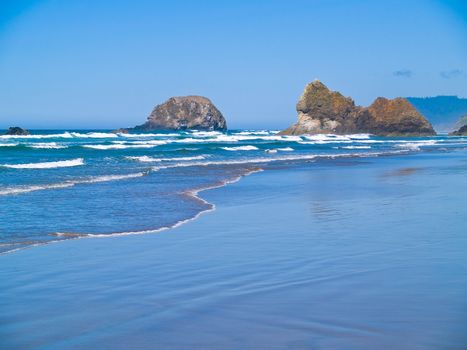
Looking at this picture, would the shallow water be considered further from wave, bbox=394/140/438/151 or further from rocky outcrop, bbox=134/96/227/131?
rocky outcrop, bbox=134/96/227/131

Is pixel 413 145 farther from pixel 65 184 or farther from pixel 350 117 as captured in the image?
pixel 65 184

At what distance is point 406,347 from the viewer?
13.4ft

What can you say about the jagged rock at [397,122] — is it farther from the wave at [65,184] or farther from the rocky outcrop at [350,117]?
the wave at [65,184]

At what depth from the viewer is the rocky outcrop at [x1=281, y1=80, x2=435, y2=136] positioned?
290 feet

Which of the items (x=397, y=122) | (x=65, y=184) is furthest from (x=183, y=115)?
(x=65, y=184)

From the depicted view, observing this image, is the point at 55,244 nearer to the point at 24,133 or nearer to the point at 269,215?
the point at 269,215

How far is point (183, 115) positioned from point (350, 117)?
125 ft

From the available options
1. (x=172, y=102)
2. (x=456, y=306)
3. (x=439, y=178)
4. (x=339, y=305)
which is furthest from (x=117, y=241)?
(x=172, y=102)

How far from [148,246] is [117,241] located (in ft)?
2.20

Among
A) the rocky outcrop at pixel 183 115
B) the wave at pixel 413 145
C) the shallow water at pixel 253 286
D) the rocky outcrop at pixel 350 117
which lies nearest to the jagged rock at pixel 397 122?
the rocky outcrop at pixel 350 117

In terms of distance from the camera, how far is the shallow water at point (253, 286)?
14.4 ft

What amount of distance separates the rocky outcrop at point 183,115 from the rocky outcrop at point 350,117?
100 feet

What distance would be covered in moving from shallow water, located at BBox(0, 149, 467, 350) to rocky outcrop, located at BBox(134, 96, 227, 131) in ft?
355

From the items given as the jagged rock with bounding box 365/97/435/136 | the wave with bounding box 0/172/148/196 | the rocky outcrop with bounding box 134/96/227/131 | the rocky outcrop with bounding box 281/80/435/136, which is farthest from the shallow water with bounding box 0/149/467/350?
the rocky outcrop with bounding box 134/96/227/131
